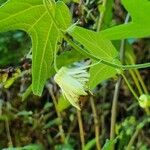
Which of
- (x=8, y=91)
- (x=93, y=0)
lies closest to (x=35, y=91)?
(x=93, y=0)

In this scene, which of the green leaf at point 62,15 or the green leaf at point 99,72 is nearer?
the green leaf at point 62,15

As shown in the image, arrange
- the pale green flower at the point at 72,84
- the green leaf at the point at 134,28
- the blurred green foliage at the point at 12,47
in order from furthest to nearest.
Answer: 1. the blurred green foliage at the point at 12,47
2. the green leaf at the point at 134,28
3. the pale green flower at the point at 72,84

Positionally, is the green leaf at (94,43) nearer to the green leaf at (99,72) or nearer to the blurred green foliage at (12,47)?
the green leaf at (99,72)

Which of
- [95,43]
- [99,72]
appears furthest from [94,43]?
[99,72]

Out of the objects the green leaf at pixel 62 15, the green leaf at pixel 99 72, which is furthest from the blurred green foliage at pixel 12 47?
the green leaf at pixel 62 15

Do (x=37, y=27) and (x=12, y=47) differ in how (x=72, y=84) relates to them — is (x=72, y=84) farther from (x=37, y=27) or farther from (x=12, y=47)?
(x=12, y=47)

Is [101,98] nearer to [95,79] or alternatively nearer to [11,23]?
[95,79]
